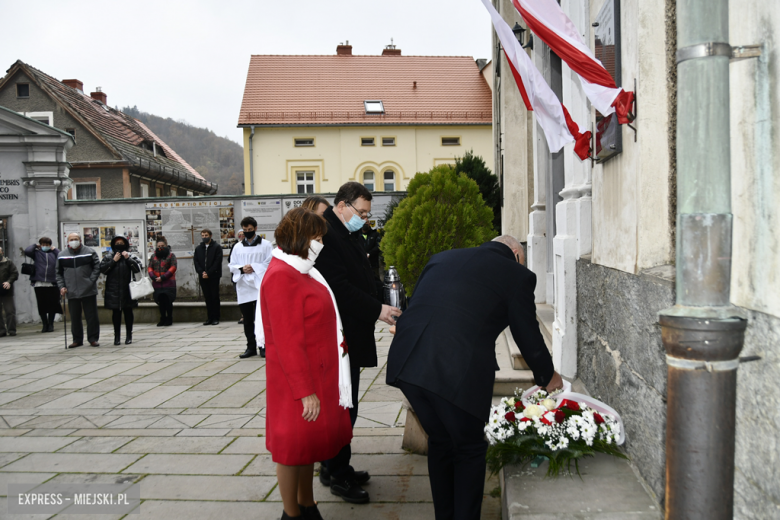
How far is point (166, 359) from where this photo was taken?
903 centimetres

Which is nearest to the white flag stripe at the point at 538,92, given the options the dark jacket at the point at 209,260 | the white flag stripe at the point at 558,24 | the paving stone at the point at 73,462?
the white flag stripe at the point at 558,24

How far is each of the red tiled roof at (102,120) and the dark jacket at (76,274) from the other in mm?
22550

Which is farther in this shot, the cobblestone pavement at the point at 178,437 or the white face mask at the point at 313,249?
the cobblestone pavement at the point at 178,437

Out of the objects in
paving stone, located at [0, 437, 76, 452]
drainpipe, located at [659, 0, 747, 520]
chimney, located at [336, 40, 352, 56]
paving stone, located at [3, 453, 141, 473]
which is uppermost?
chimney, located at [336, 40, 352, 56]

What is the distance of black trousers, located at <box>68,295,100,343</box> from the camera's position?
10617 millimetres

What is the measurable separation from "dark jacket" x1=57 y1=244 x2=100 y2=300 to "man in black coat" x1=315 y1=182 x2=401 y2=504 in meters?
7.94

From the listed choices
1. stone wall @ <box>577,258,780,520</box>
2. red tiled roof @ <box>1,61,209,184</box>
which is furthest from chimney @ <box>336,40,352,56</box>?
stone wall @ <box>577,258,780,520</box>

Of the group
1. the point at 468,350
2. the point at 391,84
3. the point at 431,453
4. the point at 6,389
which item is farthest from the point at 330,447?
the point at 391,84

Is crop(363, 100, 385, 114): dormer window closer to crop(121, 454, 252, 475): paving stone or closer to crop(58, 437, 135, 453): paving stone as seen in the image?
crop(58, 437, 135, 453): paving stone

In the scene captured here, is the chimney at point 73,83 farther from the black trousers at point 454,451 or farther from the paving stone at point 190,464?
the black trousers at point 454,451

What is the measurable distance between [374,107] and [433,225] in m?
27.1

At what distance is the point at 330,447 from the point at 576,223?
8.50ft

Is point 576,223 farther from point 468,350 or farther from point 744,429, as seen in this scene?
point 744,429

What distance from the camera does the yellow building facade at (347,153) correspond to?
111 feet
